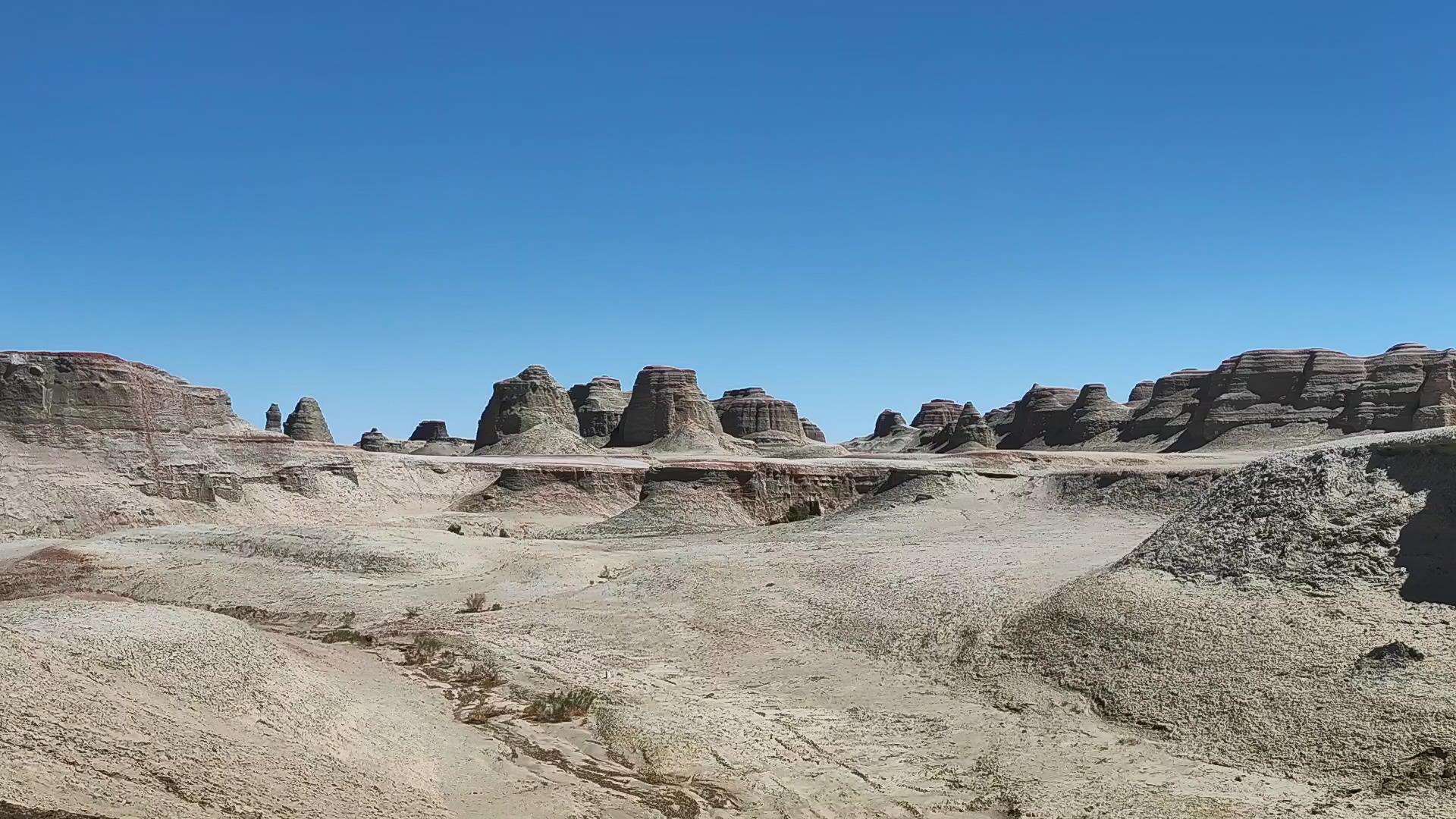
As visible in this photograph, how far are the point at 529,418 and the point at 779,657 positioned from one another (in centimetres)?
5947

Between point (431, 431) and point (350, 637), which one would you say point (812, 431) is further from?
point (350, 637)

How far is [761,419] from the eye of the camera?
93750mm

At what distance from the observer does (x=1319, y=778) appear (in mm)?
9164

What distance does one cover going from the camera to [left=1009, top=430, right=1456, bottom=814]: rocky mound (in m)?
9.66

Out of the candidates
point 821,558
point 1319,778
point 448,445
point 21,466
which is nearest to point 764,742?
point 1319,778

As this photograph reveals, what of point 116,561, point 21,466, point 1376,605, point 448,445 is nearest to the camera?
point 1376,605

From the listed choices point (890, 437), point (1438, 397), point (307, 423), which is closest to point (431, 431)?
point (307, 423)

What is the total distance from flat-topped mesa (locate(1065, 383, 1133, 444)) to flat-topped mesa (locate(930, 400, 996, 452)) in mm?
6458

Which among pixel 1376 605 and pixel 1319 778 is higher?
pixel 1376 605

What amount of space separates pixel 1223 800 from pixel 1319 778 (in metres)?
1.02

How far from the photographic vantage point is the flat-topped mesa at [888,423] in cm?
13575

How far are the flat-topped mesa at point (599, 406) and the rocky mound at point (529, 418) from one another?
967 cm

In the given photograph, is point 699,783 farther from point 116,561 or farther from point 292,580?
point 116,561

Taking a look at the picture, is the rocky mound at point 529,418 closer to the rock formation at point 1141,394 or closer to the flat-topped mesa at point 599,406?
the flat-topped mesa at point 599,406
